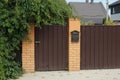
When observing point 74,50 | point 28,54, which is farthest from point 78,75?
point 28,54

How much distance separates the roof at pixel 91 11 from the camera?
4952 cm

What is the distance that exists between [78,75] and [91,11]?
4127 cm

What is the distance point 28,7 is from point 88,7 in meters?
42.8

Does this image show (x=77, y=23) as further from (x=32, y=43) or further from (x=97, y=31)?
(x=32, y=43)

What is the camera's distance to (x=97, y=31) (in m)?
12.9

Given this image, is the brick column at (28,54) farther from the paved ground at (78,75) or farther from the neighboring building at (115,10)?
the neighboring building at (115,10)

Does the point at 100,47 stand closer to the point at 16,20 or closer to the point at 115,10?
the point at 16,20

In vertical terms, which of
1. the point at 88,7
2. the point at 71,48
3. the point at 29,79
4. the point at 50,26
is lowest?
the point at 29,79

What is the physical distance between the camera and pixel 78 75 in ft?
38.0

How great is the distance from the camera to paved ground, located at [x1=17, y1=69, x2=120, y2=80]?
36.0ft

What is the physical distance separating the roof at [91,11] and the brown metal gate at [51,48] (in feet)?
118

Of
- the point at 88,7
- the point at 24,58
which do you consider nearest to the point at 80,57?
the point at 24,58

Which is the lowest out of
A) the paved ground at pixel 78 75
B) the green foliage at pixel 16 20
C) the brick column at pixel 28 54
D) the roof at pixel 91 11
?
the paved ground at pixel 78 75

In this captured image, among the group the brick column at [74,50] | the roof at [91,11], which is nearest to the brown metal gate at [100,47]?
the brick column at [74,50]
